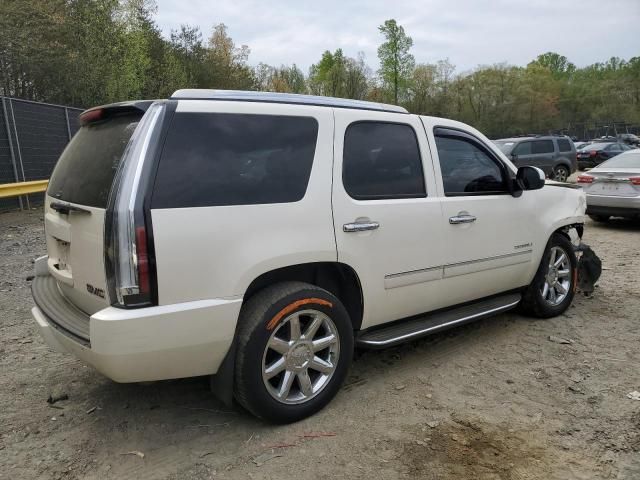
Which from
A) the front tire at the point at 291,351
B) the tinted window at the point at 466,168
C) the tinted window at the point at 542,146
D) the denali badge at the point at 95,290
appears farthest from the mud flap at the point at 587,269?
the tinted window at the point at 542,146

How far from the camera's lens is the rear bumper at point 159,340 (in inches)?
97.9

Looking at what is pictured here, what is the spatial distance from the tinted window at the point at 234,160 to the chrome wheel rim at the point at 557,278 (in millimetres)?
2901

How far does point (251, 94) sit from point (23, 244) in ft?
22.2

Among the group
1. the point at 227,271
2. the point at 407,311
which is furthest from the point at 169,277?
the point at 407,311

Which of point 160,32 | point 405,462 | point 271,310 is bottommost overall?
point 405,462

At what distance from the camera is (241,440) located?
2.94m

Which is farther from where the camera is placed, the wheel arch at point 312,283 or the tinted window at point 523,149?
the tinted window at point 523,149

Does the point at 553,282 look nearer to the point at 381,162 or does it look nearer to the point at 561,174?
the point at 381,162

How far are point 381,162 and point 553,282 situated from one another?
246 centimetres

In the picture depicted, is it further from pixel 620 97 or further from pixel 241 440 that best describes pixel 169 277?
pixel 620 97

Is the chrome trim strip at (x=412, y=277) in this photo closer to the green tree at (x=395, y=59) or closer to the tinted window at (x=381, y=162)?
the tinted window at (x=381, y=162)

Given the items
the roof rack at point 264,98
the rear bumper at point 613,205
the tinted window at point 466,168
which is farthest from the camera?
the rear bumper at point 613,205

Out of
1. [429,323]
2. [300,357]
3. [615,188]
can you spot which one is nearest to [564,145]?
[615,188]

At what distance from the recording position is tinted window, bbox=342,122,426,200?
11.0ft
